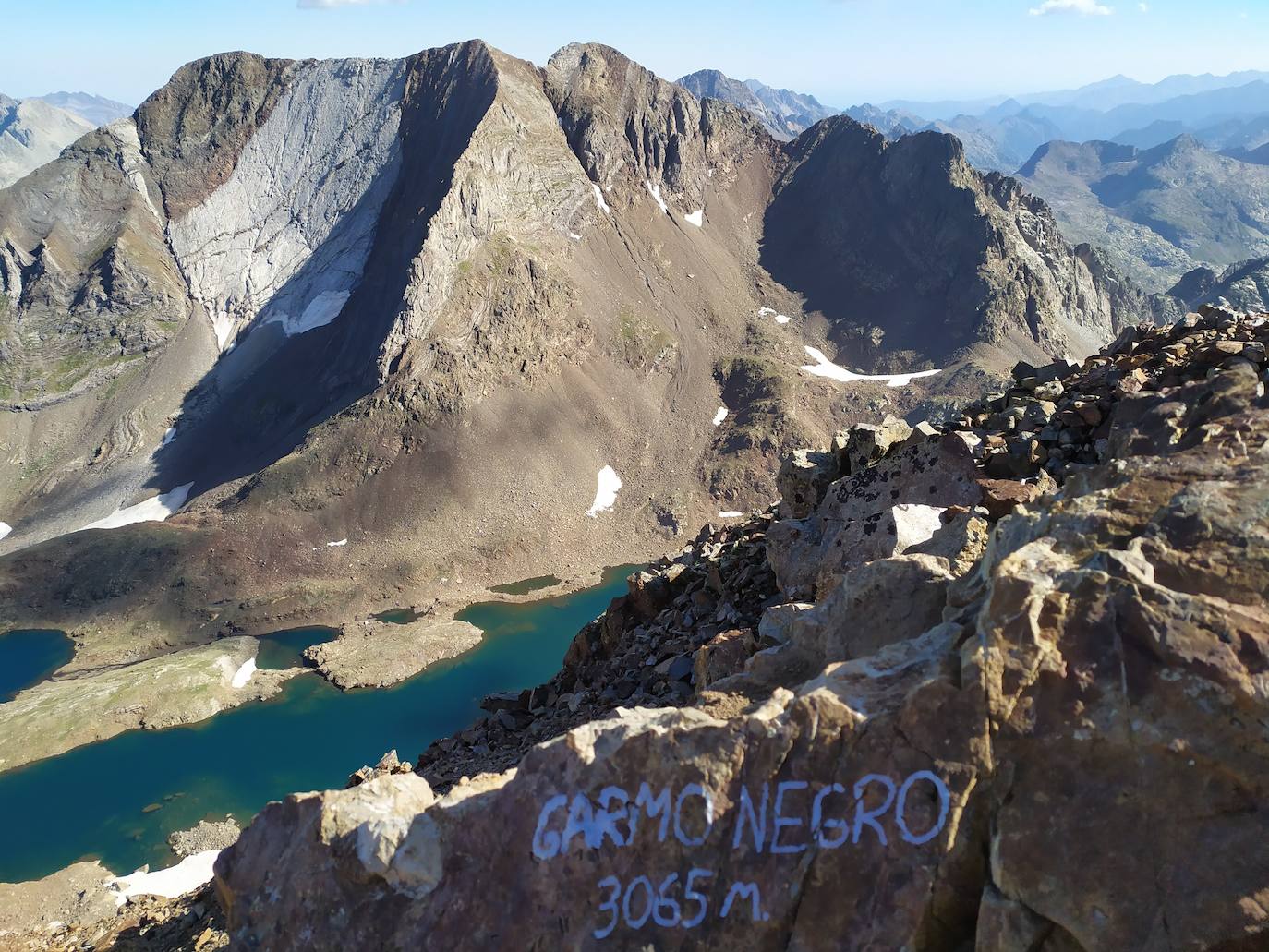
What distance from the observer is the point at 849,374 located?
4476 inches

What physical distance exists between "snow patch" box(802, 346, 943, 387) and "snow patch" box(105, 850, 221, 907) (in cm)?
9190

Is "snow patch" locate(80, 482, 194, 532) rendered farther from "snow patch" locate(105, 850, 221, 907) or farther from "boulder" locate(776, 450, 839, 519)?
"boulder" locate(776, 450, 839, 519)

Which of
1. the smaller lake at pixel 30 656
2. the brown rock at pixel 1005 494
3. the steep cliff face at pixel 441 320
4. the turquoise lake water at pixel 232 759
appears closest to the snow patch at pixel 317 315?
the steep cliff face at pixel 441 320

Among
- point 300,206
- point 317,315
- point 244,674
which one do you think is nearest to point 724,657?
point 244,674

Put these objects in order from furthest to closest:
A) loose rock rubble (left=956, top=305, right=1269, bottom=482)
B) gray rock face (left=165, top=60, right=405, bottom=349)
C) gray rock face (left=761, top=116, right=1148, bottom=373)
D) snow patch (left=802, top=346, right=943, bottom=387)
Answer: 1. gray rock face (left=165, top=60, right=405, bottom=349)
2. gray rock face (left=761, top=116, right=1148, bottom=373)
3. snow patch (left=802, top=346, right=943, bottom=387)
4. loose rock rubble (left=956, top=305, right=1269, bottom=482)

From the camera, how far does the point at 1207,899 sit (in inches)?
263

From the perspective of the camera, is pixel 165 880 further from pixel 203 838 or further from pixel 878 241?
pixel 878 241

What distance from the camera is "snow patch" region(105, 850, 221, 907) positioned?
136ft

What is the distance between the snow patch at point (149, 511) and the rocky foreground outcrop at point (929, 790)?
318 feet

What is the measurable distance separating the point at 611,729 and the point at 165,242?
5567 inches

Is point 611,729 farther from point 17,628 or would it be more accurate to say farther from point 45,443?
point 45,443

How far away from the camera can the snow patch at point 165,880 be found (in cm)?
4131

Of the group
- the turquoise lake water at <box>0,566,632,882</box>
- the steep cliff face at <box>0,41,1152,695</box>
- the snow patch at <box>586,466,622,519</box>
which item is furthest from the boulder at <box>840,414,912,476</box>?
the snow patch at <box>586,466,622,519</box>

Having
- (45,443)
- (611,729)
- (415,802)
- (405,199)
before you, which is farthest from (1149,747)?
(45,443)
